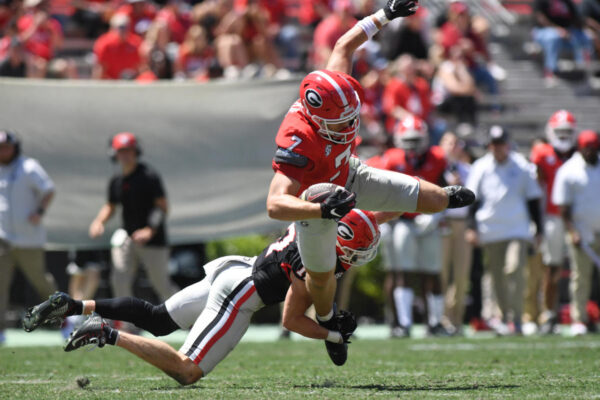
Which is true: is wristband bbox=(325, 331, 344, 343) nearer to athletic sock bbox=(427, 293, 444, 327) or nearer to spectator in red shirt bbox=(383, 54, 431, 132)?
athletic sock bbox=(427, 293, 444, 327)

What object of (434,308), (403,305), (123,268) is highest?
(123,268)

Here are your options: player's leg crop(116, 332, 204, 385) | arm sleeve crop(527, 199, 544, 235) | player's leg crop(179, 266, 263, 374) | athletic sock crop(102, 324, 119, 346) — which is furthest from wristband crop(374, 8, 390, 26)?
arm sleeve crop(527, 199, 544, 235)

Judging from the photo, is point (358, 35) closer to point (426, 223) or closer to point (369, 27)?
point (369, 27)

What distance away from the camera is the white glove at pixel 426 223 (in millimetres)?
10727

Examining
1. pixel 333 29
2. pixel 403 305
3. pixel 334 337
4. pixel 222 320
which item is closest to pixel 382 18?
pixel 334 337

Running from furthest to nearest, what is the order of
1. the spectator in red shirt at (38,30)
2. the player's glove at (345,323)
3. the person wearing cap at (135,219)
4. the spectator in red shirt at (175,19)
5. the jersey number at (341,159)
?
the spectator in red shirt at (175,19) < the spectator in red shirt at (38,30) < the person wearing cap at (135,219) < the player's glove at (345,323) < the jersey number at (341,159)

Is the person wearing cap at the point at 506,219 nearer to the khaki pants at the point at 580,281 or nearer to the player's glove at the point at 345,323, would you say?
the khaki pants at the point at 580,281

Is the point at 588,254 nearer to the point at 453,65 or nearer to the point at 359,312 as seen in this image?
the point at 359,312

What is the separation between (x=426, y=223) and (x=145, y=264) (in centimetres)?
289

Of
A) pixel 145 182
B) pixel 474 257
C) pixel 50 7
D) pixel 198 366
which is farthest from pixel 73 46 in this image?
pixel 198 366

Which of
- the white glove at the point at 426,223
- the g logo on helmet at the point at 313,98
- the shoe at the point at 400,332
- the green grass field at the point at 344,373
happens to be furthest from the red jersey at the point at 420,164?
the g logo on helmet at the point at 313,98

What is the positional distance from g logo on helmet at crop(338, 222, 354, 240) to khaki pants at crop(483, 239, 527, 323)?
5.06 meters

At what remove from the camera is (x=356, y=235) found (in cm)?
601

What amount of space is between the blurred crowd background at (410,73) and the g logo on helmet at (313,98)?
15.8 ft
